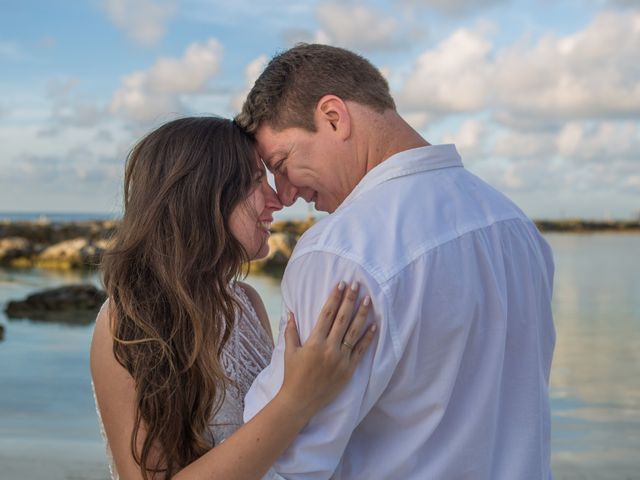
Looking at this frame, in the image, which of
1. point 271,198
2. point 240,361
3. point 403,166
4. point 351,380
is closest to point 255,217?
point 271,198

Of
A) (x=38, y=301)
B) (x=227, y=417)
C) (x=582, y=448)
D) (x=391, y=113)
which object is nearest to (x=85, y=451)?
(x=582, y=448)

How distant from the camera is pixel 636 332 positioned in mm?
→ 9930

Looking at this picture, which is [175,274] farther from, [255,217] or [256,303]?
[256,303]

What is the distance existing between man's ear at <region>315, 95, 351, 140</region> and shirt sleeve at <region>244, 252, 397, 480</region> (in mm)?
416

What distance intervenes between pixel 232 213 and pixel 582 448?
414 cm

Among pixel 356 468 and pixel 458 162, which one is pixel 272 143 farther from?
pixel 356 468

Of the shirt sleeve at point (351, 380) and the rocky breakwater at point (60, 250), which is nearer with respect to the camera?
the shirt sleeve at point (351, 380)

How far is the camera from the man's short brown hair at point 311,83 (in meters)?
1.81

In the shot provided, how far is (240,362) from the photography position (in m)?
2.19

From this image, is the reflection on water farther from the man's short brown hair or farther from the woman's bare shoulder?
the man's short brown hair

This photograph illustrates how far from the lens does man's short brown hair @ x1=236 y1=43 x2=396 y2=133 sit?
1812mm

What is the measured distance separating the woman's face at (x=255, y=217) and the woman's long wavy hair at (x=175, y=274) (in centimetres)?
2

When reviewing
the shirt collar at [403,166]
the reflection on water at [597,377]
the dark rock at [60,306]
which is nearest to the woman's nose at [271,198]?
the shirt collar at [403,166]

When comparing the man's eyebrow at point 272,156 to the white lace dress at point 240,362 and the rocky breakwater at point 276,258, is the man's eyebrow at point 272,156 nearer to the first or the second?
the white lace dress at point 240,362
